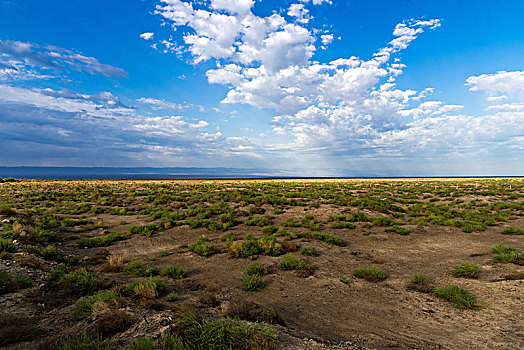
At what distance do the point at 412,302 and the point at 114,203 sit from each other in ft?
97.6

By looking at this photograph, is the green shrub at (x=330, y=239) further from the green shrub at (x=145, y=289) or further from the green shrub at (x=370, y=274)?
the green shrub at (x=145, y=289)

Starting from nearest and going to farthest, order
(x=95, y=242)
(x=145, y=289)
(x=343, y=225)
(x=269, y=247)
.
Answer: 1. (x=145, y=289)
2. (x=269, y=247)
3. (x=95, y=242)
4. (x=343, y=225)

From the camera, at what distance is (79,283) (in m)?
7.16

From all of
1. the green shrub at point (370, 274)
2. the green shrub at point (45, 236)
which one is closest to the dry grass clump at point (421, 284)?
the green shrub at point (370, 274)

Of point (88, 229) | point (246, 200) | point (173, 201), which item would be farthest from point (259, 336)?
point (173, 201)

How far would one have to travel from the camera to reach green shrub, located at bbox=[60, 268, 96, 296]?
7.03 m

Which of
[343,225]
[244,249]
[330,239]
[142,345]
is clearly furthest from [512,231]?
[142,345]

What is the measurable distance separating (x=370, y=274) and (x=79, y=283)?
9.52 m

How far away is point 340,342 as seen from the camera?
4922 mm

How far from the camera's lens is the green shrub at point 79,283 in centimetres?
703

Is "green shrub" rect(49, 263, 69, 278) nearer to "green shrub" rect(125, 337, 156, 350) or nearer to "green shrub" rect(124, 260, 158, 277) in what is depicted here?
"green shrub" rect(124, 260, 158, 277)

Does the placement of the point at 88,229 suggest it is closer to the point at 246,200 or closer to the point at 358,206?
the point at 246,200

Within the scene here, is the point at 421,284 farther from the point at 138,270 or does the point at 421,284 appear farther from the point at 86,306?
the point at 138,270

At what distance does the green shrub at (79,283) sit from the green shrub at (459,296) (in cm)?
1020
